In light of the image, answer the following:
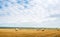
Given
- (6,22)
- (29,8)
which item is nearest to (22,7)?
(29,8)

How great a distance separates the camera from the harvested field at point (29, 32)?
3.12 feet

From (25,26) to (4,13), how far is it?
7.9 inches

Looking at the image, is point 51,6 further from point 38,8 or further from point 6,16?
point 6,16

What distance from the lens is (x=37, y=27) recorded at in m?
0.97

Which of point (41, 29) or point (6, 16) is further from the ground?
point (6, 16)

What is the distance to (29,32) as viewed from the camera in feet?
3.13

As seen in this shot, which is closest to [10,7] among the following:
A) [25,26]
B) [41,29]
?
[25,26]

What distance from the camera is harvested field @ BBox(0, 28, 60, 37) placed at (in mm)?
950

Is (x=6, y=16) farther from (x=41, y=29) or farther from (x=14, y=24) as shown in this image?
(x=41, y=29)

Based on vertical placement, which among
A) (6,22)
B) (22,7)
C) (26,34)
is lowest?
(26,34)

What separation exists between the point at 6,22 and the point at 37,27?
0.25 meters

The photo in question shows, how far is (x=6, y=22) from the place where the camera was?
979mm

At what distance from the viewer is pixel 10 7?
3.24 feet

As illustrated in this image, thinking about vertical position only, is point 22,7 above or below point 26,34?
above
